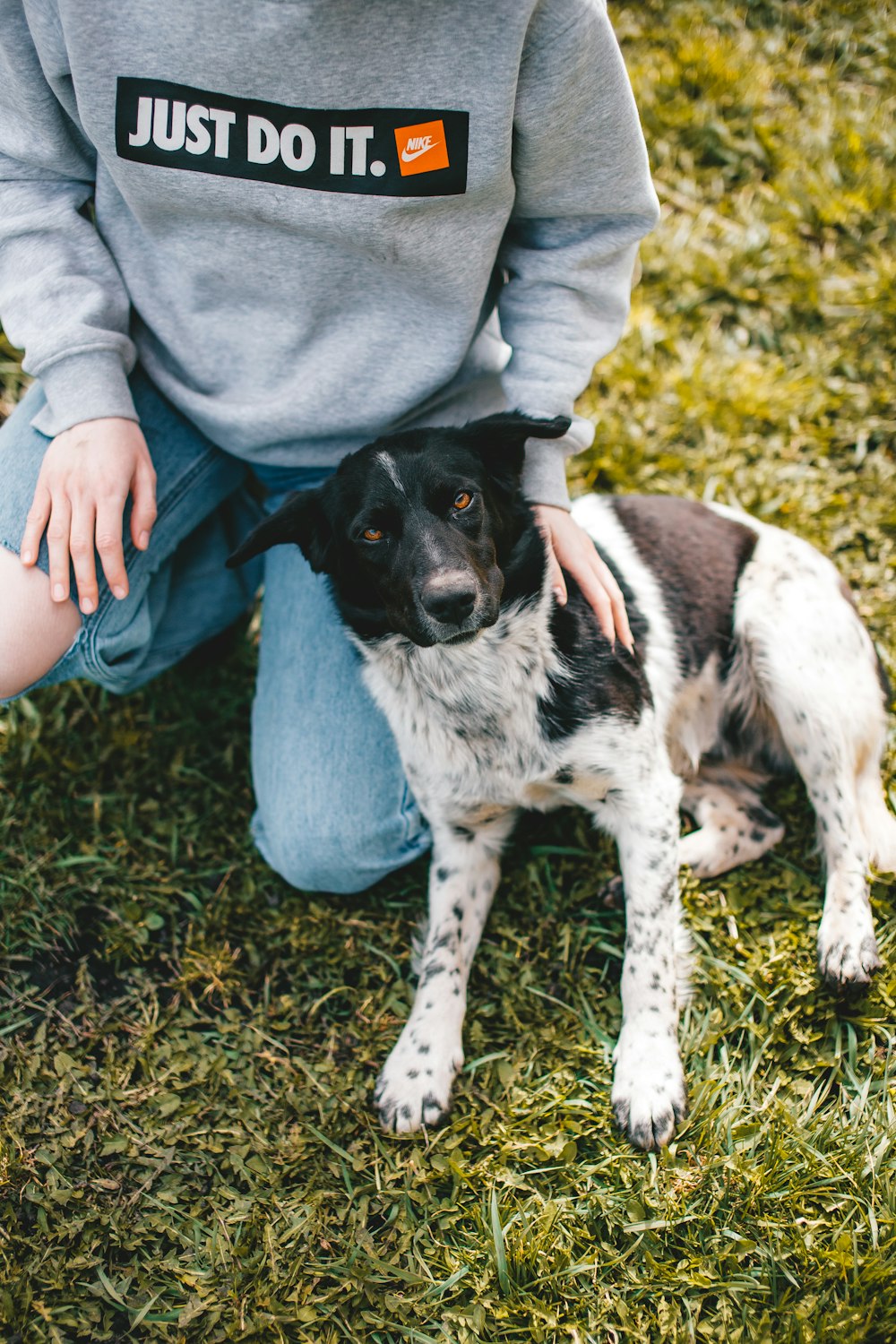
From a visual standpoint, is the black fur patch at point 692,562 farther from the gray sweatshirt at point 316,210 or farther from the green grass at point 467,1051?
the green grass at point 467,1051

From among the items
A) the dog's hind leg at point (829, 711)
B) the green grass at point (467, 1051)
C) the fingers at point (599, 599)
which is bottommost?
the green grass at point (467, 1051)

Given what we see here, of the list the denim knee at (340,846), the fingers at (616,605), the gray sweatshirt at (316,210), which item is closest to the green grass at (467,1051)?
the denim knee at (340,846)

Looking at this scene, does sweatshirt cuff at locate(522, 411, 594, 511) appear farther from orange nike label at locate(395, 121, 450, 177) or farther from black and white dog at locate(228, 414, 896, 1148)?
orange nike label at locate(395, 121, 450, 177)

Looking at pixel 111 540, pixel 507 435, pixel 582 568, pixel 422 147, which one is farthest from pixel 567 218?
pixel 111 540

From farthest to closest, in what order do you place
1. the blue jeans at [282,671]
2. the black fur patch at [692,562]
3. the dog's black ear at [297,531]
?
the black fur patch at [692,562]
the blue jeans at [282,671]
the dog's black ear at [297,531]

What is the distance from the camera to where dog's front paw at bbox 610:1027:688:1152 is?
99.0 inches

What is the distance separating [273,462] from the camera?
113 inches

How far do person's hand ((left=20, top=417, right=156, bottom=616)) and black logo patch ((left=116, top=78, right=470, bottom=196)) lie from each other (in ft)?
2.20

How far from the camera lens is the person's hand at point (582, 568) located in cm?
257

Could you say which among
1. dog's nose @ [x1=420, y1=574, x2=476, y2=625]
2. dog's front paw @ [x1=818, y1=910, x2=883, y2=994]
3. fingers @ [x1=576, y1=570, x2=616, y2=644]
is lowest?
dog's front paw @ [x1=818, y1=910, x2=883, y2=994]

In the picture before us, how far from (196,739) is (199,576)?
0.66 meters

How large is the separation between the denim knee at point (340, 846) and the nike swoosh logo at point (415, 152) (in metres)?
1.72

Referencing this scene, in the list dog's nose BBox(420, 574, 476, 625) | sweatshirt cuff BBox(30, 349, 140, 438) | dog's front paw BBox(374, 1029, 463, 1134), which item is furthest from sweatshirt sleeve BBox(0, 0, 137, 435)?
dog's front paw BBox(374, 1029, 463, 1134)

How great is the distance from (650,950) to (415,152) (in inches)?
82.4
